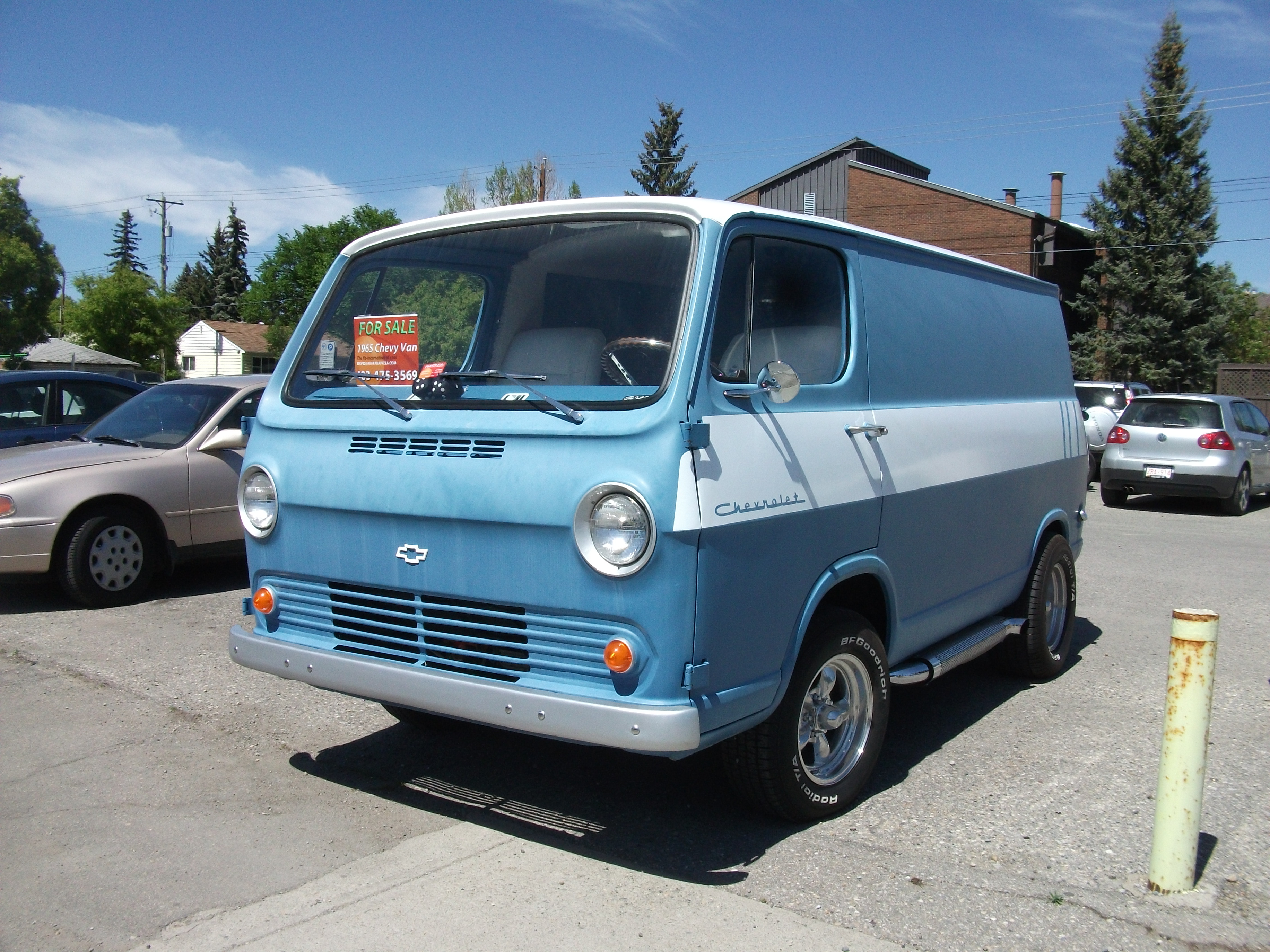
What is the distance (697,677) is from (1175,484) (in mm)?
13427

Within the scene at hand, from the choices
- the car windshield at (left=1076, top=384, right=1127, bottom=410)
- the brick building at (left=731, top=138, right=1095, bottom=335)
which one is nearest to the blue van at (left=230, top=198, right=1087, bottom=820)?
the car windshield at (left=1076, top=384, right=1127, bottom=410)

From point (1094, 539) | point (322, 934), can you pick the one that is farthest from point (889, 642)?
point (1094, 539)

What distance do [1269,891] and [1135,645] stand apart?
3.70 metres

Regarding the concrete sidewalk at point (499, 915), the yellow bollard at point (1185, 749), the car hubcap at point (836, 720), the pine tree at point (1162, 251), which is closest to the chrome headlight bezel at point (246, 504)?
the concrete sidewalk at point (499, 915)

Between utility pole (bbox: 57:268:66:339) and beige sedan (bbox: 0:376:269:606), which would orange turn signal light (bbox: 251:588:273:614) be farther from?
utility pole (bbox: 57:268:66:339)

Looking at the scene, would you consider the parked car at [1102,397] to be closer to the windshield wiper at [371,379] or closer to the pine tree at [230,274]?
the windshield wiper at [371,379]

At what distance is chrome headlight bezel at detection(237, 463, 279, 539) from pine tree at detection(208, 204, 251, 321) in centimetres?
10391

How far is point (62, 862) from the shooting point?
3588mm

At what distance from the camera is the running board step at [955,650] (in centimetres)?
447

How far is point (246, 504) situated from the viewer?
414cm

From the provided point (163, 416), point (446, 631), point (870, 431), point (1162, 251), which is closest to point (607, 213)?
point (870, 431)

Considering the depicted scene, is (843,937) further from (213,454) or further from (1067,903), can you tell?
(213,454)

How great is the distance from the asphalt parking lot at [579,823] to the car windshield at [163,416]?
2.36m

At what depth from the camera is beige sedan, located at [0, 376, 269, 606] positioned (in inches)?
282
